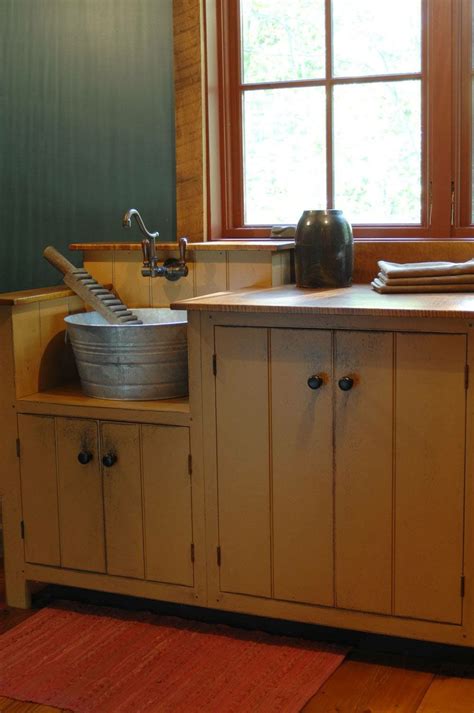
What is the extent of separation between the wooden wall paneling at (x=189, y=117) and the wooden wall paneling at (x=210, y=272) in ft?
0.38

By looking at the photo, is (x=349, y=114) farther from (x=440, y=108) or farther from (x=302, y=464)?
(x=302, y=464)

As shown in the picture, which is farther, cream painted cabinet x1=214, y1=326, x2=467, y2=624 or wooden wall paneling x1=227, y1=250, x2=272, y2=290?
wooden wall paneling x1=227, y1=250, x2=272, y2=290

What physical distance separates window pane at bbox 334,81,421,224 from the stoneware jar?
264 mm

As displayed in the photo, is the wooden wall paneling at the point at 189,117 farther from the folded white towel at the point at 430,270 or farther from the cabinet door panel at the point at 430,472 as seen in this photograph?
the cabinet door panel at the point at 430,472

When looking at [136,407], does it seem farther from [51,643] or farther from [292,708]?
[292,708]

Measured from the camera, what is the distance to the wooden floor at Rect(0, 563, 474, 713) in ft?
7.79

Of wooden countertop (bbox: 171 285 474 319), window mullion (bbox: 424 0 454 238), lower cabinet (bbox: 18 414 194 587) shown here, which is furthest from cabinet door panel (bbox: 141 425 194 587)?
window mullion (bbox: 424 0 454 238)

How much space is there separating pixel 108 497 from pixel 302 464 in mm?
600

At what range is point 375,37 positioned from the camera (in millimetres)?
3152

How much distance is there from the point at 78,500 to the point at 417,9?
1.79 meters

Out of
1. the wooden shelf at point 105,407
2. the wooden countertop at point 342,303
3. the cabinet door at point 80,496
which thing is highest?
the wooden countertop at point 342,303

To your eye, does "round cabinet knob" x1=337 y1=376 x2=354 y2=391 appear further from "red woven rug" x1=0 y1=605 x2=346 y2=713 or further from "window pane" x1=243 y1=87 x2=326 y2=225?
"window pane" x1=243 y1=87 x2=326 y2=225

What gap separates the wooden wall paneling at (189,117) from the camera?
322cm

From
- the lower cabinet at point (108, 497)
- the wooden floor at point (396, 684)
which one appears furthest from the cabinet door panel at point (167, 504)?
the wooden floor at point (396, 684)
